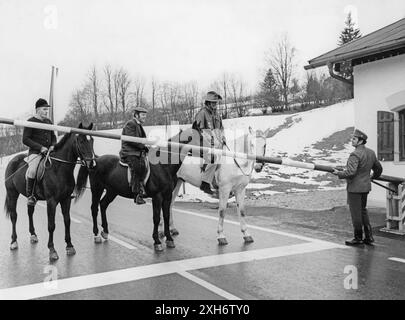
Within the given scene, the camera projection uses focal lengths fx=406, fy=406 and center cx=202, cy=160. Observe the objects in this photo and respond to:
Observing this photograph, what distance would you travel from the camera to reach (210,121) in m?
8.14

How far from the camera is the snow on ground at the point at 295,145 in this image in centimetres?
1752

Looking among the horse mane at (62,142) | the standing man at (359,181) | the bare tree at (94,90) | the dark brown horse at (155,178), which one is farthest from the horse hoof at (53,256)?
the bare tree at (94,90)

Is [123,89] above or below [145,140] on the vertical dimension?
above

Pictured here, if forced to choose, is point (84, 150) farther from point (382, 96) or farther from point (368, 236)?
point (382, 96)

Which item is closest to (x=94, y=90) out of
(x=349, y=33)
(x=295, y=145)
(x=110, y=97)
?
(x=110, y=97)

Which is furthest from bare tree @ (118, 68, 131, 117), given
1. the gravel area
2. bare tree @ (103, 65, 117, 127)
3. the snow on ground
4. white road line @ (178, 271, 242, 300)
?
white road line @ (178, 271, 242, 300)

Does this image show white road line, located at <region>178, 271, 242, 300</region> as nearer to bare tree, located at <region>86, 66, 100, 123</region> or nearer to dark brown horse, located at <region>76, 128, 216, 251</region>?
dark brown horse, located at <region>76, 128, 216, 251</region>

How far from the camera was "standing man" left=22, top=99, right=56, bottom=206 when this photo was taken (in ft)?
23.9

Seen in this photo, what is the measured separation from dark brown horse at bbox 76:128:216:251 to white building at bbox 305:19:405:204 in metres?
6.00

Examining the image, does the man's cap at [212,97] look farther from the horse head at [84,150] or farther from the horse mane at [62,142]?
the horse mane at [62,142]

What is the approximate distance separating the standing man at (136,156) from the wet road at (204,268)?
1.16 meters

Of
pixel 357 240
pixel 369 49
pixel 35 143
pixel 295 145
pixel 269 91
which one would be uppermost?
pixel 269 91

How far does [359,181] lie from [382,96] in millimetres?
4646
